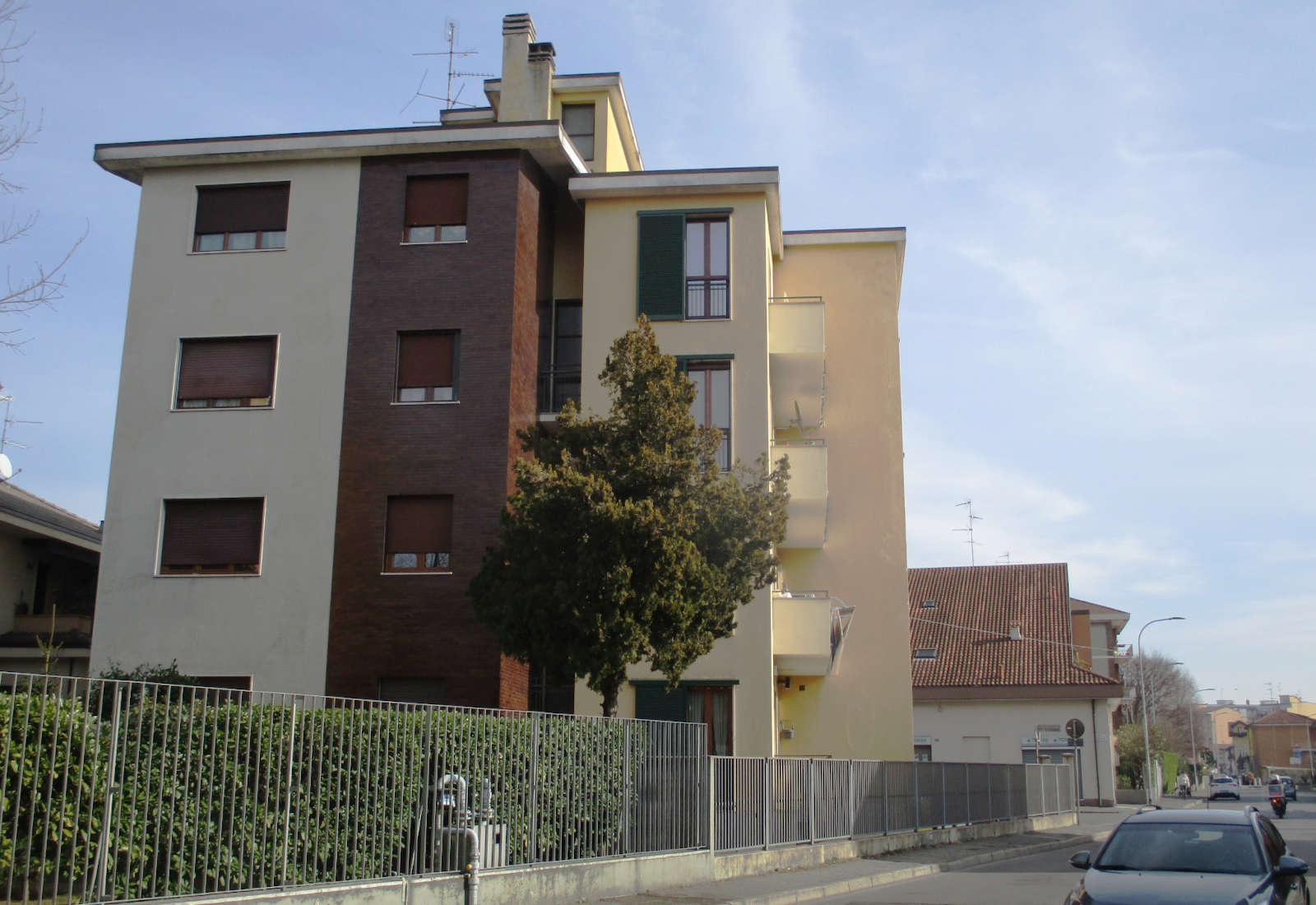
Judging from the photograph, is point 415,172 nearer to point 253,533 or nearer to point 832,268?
point 253,533

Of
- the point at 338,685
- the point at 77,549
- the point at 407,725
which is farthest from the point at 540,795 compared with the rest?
the point at 77,549

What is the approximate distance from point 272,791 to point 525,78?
18.8 m

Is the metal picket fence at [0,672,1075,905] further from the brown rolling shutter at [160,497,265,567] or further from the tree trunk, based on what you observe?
the brown rolling shutter at [160,497,265,567]

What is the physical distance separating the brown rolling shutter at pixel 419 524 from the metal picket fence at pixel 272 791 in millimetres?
7374

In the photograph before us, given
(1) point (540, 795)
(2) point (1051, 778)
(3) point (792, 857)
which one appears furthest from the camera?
(2) point (1051, 778)

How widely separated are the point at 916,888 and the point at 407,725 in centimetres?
820

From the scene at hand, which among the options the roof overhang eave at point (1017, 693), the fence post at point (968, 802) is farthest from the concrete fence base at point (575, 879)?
the roof overhang eave at point (1017, 693)

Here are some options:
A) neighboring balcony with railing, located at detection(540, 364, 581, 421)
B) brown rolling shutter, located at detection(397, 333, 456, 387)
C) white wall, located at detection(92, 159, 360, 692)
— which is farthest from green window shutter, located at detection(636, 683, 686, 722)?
brown rolling shutter, located at detection(397, 333, 456, 387)

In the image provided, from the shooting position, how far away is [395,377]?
21.4m

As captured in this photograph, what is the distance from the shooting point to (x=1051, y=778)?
32.3 meters

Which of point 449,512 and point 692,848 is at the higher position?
point 449,512

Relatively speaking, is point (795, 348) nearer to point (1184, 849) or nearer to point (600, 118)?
point (600, 118)

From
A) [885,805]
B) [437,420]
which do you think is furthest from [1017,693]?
[437,420]

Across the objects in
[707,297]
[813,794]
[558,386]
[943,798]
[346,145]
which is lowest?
[943,798]
